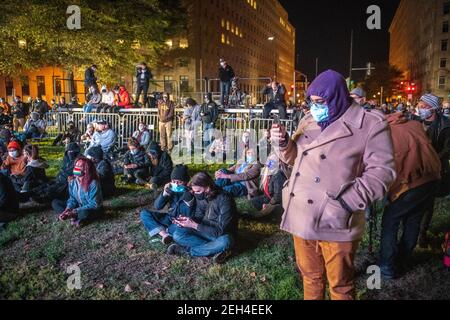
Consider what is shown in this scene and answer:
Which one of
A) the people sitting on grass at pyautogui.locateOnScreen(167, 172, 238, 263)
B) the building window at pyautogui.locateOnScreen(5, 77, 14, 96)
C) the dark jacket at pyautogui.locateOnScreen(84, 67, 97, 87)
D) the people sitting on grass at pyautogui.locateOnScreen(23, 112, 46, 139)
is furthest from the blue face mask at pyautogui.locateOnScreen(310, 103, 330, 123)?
the building window at pyautogui.locateOnScreen(5, 77, 14, 96)

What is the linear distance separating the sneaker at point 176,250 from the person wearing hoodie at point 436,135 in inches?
137

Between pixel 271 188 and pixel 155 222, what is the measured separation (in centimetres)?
260

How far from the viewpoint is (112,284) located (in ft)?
16.0

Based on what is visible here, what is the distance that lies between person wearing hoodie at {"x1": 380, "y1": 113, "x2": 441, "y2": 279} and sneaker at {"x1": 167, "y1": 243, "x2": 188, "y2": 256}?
2.73 m

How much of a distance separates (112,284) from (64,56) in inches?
997

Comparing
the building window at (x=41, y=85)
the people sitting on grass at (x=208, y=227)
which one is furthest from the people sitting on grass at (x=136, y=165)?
the building window at (x=41, y=85)

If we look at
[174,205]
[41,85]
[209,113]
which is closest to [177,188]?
[174,205]

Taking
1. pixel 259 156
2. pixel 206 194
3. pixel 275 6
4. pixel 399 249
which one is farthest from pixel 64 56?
pixel 275 6

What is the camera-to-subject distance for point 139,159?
408 inches

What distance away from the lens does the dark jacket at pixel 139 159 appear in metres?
10.3

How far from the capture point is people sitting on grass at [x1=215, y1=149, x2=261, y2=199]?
8.59 meters

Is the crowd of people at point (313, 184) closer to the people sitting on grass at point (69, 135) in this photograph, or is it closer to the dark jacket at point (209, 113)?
the dark jacket at point (209, 113)

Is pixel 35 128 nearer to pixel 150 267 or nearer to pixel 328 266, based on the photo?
pixel 150 267

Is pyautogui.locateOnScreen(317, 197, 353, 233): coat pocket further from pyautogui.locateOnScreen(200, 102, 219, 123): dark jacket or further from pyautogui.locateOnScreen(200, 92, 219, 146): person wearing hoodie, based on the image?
pyautogui.locateOnScreen(200, 102, 219, 123): dark jacket
